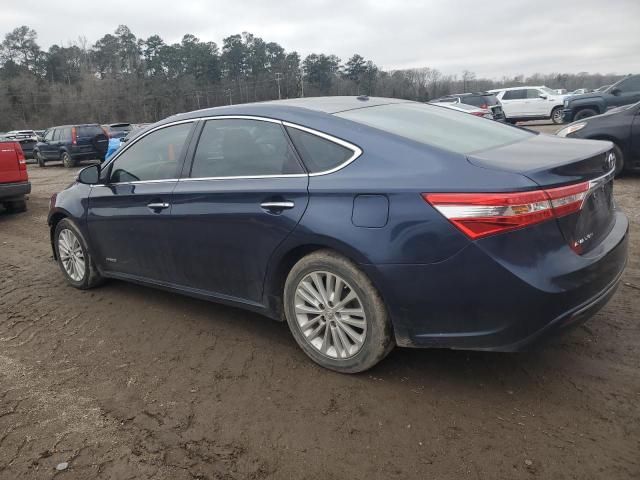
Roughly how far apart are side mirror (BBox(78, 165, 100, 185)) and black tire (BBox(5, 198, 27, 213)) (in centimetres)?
601

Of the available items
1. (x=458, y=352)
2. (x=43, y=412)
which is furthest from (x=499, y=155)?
(x=43, y=412)

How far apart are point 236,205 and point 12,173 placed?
24.6 ft

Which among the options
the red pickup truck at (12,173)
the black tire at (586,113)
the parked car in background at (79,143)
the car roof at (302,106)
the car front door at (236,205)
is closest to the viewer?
the car front door at (236,205)

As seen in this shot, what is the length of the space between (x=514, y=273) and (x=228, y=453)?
1.61 metres

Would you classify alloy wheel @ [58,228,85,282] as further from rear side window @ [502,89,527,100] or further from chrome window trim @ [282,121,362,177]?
rear side window @ [502,89,527,100]

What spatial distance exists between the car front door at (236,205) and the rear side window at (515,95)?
1028 inches

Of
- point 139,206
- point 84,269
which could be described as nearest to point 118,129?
point 84,269

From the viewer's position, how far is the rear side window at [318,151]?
303 centimetres

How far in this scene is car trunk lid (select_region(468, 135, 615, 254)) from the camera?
102 inches

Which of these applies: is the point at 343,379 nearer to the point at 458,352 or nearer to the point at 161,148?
the point at 458,352

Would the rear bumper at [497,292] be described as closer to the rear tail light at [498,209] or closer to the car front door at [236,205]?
the rear tail light at [498,209]

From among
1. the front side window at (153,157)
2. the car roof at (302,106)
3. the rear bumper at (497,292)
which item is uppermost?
the car roof at (302,106)

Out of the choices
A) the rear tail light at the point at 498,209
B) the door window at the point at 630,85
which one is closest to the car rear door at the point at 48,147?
the door window at the point at 630,85

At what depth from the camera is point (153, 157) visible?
13.7 ft
